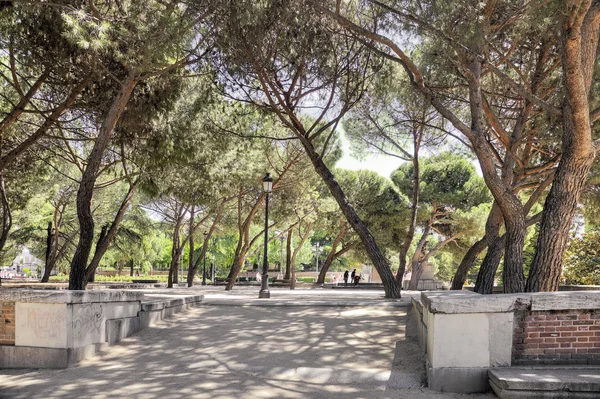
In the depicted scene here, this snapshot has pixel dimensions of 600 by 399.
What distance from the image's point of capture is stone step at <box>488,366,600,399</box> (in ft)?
12.7

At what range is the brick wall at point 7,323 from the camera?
5.67 metres

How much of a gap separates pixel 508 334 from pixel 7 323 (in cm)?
536

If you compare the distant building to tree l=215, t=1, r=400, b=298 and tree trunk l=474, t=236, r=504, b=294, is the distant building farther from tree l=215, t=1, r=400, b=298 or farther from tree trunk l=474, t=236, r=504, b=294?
tree trunk l=474, t=236, r=504, b=294

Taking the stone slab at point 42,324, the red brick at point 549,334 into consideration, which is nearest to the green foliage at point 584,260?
the red brick at point 549,334

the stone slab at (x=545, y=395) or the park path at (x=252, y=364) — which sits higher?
the stone slab at (x=545, y=395)

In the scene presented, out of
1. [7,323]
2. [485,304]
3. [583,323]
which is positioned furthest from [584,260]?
[7,323]

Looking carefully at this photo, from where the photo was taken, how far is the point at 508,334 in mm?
4512

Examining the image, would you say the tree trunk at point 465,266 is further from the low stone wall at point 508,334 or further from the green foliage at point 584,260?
the green foliage at point 584,260

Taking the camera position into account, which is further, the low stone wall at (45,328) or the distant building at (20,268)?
the distant building at (20,268)

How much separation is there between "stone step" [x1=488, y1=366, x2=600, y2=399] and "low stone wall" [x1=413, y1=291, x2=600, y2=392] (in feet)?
0.84

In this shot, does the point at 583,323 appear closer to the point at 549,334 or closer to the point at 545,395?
the point at 549,334

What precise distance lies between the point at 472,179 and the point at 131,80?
1716 cm

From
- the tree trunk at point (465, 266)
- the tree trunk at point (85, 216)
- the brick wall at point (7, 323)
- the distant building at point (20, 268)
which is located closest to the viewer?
the brick wall at point (7, 323)

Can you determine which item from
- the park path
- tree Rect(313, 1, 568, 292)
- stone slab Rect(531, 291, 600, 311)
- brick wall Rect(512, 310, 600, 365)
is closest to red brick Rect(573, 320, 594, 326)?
brick wall Rect(512, 310, 600, 365)
